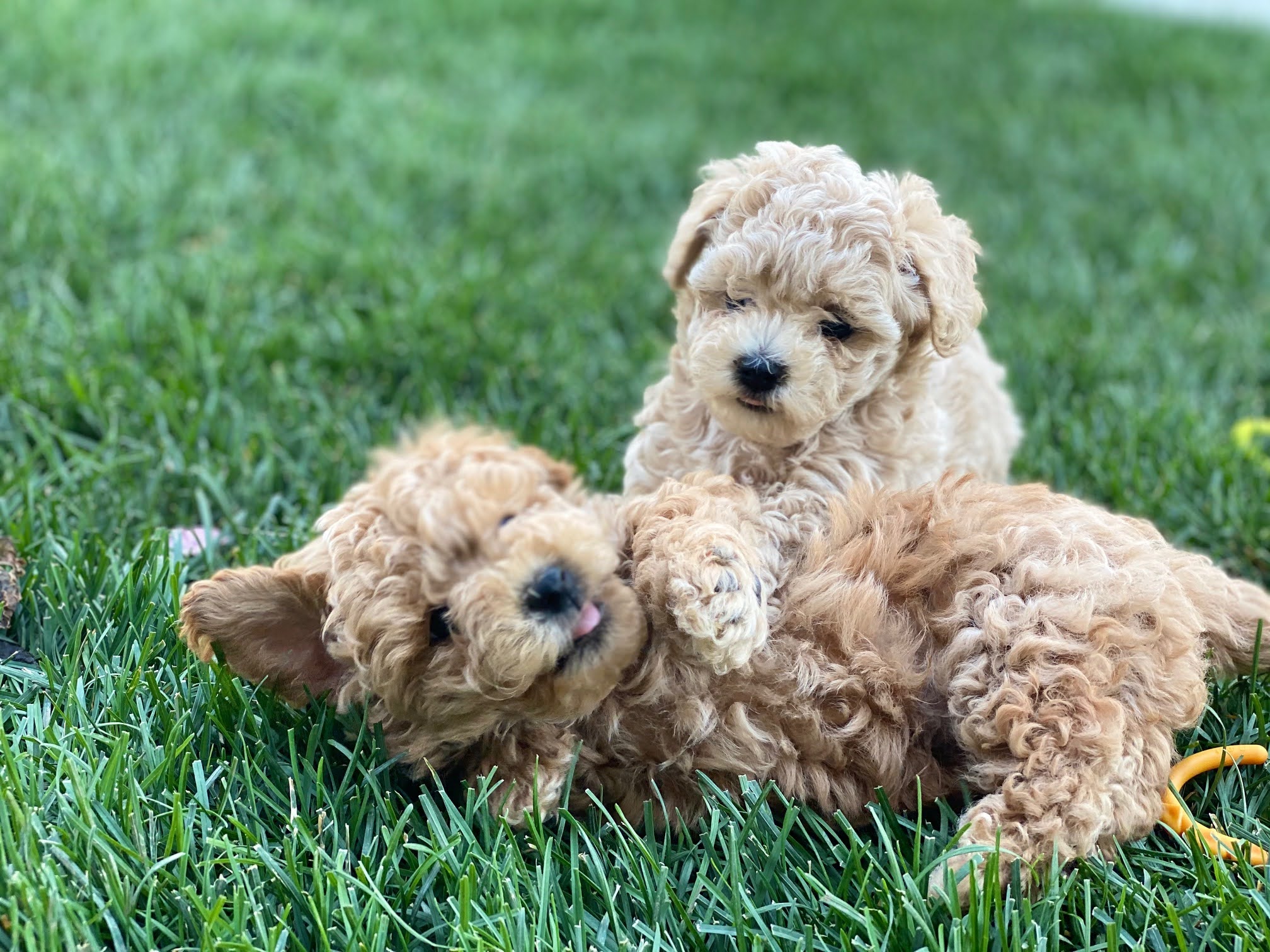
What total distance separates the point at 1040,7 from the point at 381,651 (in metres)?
13.1

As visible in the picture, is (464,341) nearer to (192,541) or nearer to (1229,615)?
(192,541)

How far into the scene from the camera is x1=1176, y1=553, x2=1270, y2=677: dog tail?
3.28 meters

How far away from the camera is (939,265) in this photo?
3.63m

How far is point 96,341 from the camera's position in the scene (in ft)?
18.1

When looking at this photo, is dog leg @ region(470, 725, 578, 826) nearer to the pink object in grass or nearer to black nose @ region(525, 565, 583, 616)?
black nose @ region(525, 565, 583, 616)

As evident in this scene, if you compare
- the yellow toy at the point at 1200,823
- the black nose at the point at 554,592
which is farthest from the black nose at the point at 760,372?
the yellow toy at the point at 1200,823

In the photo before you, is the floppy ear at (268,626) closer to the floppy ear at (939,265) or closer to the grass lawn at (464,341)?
the grass lawn at (464,341)

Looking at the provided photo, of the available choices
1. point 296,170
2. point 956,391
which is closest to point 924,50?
point 296,170

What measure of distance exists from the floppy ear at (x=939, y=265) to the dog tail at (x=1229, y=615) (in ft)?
3.21

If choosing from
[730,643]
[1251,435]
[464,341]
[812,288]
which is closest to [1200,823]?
[730,643]

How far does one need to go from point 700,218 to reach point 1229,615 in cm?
203

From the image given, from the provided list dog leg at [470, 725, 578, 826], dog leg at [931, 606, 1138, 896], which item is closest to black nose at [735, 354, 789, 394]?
dog leg at [931, 606, 1138, 896]

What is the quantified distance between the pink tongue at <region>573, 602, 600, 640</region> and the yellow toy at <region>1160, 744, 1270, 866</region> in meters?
1.56

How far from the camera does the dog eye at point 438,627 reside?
2.79 m
